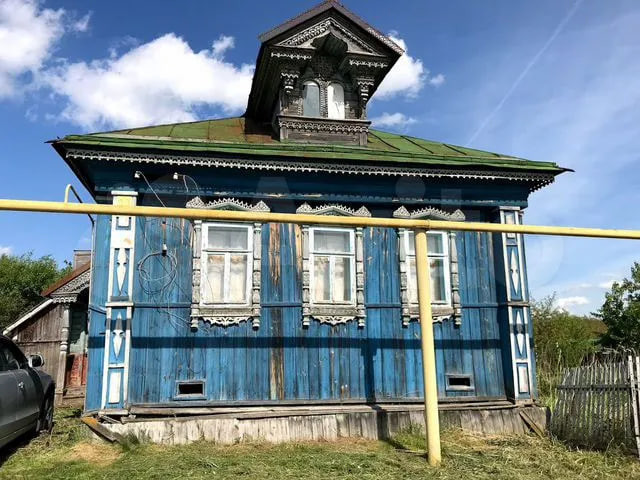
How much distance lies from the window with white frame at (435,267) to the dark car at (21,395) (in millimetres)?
5975

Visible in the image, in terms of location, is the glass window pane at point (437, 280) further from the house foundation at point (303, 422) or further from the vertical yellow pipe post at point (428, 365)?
the vertical yellow pipe post at point (428, 365)

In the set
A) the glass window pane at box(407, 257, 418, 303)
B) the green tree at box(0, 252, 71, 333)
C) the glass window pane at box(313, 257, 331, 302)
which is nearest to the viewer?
the glass window pane at box(313, 257, 331, 302)

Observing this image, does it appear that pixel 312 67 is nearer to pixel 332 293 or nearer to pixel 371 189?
pixel 371 189

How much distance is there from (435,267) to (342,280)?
5.64 feet

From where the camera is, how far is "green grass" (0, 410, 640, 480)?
20.2 ft

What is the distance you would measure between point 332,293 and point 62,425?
524cm

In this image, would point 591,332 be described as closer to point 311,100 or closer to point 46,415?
point 311,100

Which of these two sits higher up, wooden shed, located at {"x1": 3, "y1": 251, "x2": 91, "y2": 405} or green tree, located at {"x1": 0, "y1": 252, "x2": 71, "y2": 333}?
green tree, located at {"x1": 0, "y1": 252, "x2": 71, "y2": 333}

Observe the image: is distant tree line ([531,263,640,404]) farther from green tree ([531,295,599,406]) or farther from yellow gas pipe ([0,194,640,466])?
yellow gas pipe ([0,194,640,466])

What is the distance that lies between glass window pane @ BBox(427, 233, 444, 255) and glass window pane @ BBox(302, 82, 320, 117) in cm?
328

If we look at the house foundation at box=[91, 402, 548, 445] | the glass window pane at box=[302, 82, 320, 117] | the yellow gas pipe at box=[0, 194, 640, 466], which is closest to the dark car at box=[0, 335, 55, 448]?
the house foundation at box=[91, 402, 548, 445]

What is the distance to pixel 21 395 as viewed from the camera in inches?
278

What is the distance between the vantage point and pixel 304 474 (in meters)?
6.14

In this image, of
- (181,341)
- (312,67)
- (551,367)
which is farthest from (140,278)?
(551,367)
